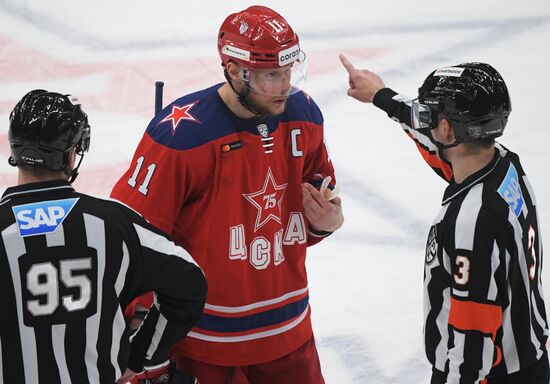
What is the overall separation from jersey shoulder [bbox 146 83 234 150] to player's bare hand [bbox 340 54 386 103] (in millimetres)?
619

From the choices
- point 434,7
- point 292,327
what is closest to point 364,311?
point 292,327

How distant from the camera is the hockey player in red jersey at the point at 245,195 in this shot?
2.33 meters

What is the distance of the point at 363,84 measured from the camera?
290 centimetres

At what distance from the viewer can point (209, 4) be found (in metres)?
6.98

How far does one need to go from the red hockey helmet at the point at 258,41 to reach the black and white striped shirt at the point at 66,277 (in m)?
0.57

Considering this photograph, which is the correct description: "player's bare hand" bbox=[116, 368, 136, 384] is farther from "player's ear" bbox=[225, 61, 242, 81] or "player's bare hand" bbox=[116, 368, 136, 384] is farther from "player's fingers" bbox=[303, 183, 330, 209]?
"player's ear" bbox=[225, 61, 242, 81]

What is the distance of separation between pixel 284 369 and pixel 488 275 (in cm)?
69

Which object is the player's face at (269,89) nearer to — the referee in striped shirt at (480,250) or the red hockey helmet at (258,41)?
the red hockey helmet at (258,41)

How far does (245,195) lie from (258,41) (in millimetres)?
388

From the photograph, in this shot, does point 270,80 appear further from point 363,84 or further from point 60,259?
point 60,259

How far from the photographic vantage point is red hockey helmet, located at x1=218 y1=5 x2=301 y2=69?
2.32 m

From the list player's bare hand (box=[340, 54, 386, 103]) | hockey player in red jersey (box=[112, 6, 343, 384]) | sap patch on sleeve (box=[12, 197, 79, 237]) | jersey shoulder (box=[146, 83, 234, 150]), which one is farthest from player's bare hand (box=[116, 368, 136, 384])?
player's bare hand (box=[340, 54, 386, 103])

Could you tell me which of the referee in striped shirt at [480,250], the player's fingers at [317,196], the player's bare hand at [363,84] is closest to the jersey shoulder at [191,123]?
the player's fingers at [317,196]

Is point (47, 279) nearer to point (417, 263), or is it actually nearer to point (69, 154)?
point (69, 154)
